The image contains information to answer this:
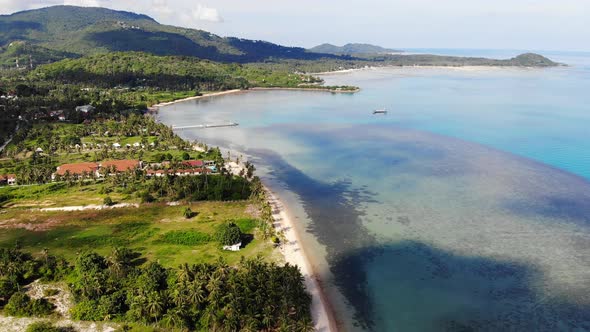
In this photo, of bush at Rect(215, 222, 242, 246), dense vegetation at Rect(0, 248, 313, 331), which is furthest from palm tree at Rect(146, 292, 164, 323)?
bush at Rect(215, 222, 242, 246)

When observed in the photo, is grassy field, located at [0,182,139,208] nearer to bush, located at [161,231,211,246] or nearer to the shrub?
bush, located at [161,231,211,246]

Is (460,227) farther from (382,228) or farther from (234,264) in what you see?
(234,264)

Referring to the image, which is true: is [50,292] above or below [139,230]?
below

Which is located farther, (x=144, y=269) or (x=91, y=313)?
(x=144, y=269)

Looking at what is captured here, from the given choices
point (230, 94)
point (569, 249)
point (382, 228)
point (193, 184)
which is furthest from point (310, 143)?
point (230, 94)

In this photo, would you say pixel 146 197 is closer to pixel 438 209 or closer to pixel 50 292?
pixel 50 292

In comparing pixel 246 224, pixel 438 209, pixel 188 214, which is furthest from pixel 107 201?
pixel 438 209
